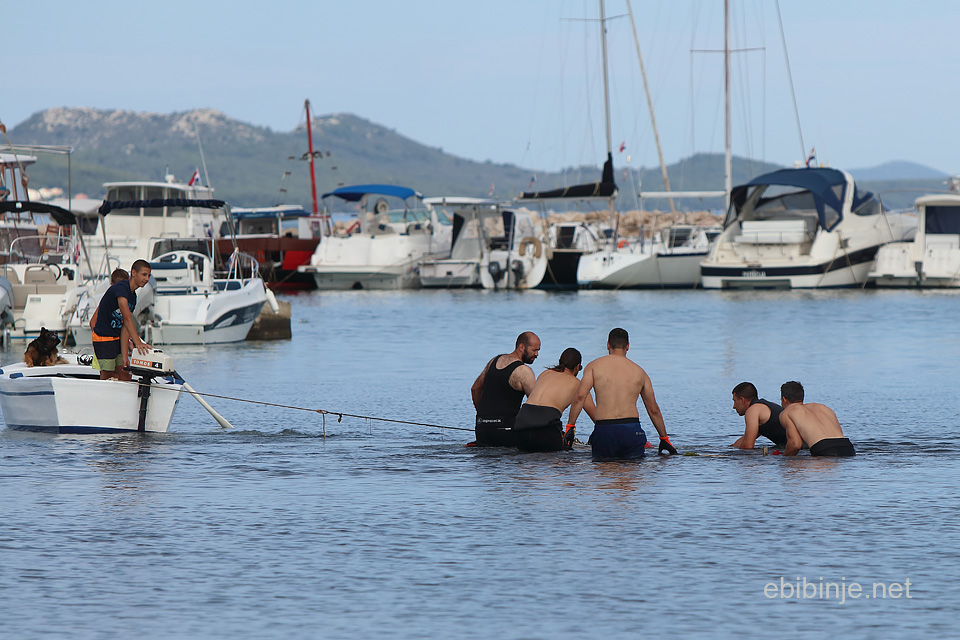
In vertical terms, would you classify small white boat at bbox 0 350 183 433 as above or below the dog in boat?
below

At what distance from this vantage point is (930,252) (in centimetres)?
4875

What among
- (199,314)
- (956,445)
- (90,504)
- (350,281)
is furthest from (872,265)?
(90,504)

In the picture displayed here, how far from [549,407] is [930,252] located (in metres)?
40.3

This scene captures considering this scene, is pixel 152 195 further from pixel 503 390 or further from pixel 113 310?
pixel 503 390

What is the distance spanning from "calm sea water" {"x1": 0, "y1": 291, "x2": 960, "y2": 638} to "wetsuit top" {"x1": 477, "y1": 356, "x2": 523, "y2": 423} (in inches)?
19.9

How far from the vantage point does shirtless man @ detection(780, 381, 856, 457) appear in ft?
40.7

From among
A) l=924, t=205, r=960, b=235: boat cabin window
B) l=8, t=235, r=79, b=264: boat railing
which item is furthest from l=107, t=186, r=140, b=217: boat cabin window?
l=924, t=205, r=960, b=235: boat cabin window

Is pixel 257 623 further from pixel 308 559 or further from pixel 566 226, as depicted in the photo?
pixel 566 226

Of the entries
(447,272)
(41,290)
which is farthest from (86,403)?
(447,272)

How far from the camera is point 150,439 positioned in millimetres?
14164

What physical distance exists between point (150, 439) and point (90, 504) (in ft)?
11.9

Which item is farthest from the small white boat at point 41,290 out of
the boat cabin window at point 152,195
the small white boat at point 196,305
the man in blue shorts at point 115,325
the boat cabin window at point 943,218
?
the boat cabin window at point 943,218

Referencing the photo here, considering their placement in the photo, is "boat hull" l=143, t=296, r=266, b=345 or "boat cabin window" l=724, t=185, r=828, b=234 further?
"boat cabin window" l=724, t=185, r=828, b=234

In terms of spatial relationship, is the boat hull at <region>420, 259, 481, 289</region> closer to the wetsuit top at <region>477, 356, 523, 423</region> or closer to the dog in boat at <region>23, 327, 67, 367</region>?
the dog in boat at <region>23, 327, 67, 367</region>
